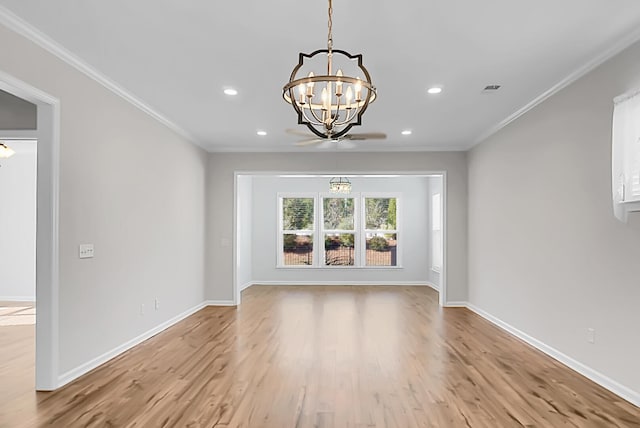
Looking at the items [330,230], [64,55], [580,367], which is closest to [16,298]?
[64,55]

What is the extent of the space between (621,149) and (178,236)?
Result: 212 inches

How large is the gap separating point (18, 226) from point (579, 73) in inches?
364

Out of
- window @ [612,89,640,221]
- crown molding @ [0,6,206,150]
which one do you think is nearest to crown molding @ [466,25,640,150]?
window @ [612,89,640,221]

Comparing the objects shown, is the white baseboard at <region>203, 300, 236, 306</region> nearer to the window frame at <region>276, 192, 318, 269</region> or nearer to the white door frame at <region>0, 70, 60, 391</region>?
the window frame at <region>276, 192, 318, 269</region>

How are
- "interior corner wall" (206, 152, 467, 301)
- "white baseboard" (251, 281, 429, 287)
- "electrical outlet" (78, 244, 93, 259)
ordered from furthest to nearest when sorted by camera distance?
"white baseboard" (251, 281, 429, 287)
"interior corner wall" (206, 152, 467, 301)
"electrical outlet" (78, 244, 93, 259)

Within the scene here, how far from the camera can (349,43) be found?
3471 mm

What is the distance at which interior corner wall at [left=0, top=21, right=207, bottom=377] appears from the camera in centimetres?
366

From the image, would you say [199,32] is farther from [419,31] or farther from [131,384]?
[131,384]

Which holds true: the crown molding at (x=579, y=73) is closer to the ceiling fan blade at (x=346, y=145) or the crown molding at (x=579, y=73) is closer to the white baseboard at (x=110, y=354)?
the ceiling fan blade at (x=346, y=145)

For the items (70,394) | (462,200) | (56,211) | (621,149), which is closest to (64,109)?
(56,211)

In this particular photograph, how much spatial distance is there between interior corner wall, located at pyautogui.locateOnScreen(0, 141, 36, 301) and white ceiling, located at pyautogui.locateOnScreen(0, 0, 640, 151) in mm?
4751

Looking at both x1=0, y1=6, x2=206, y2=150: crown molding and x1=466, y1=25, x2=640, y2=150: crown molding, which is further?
x1=466, y1=25, x2=640, y2=150: crown molding

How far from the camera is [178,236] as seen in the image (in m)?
6.41

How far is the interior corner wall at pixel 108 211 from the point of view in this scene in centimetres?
366
